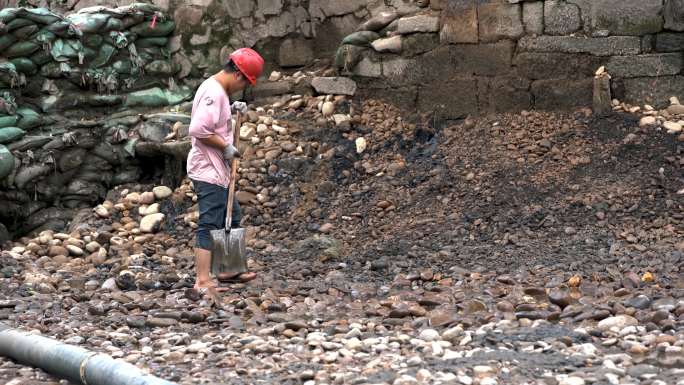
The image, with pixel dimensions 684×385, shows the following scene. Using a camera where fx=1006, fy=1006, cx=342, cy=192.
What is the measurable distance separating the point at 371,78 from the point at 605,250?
2.92m

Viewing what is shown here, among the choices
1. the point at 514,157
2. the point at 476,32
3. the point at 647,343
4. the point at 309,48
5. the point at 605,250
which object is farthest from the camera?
the point at 309,48

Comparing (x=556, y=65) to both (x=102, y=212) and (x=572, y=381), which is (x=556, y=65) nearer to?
(x=102, y=212)

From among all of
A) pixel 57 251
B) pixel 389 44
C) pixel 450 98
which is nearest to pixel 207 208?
pixel 57 251

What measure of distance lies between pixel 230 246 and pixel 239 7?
3.83 meters

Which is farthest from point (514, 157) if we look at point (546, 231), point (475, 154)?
point (546, 231)

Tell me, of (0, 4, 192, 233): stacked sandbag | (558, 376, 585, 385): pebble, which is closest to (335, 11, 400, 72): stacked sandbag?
(0, 4, 192, 233): stacked sandbag

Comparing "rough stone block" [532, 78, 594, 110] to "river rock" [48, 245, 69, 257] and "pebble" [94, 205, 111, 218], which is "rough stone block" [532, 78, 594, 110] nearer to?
"pebble" [94, 205, 111, 218]

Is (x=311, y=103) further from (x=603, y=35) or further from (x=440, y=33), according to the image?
(x=603, y=35)

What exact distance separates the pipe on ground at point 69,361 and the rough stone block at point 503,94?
4112mm

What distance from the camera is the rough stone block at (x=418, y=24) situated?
793 cm

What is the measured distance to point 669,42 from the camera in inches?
281

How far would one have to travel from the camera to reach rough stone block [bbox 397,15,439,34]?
793 centimetres

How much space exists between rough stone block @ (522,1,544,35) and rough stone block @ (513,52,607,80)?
172 millimetres

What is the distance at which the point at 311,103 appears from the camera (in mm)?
8445
